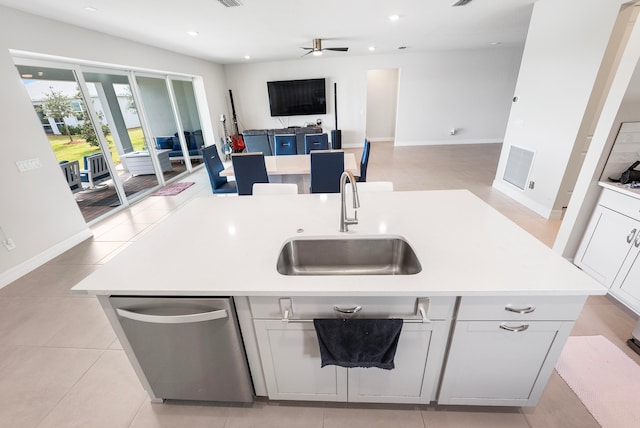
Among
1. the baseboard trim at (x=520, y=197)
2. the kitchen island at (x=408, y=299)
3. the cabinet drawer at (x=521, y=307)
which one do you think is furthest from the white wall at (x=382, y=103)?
the cabinet drawer at (x=521, y=307)

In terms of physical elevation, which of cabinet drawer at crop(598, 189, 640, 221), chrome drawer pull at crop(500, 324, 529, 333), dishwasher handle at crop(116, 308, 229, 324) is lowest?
chrome drawer pull at crop(500, 324, 529, 333)

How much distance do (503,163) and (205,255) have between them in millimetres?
4740

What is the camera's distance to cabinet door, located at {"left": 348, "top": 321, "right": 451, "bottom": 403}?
114cm

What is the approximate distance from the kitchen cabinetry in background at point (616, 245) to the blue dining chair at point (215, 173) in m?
3.76

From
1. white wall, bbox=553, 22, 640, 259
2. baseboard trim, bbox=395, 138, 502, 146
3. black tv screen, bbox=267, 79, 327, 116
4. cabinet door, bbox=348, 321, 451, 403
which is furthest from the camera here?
baseboard trim, bbox=395, 138, 502, 146

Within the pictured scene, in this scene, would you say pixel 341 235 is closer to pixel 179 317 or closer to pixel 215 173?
pixel 179 317

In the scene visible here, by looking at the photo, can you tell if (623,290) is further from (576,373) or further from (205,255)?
(205,255)

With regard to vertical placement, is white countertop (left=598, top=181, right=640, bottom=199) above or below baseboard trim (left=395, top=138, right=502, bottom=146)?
above

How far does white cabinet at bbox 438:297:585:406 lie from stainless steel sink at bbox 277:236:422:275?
0.38 meters

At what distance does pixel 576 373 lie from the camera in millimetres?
1553

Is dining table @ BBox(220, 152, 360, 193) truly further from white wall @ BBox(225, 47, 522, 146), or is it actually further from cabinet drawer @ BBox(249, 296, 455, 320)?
white wall @ BBox(225, 47, 522, 146)

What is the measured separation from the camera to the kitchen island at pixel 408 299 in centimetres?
103

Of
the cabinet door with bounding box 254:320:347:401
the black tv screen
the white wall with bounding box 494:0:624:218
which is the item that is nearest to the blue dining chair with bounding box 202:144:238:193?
the cabinet door with bounding box 254:320:347:401

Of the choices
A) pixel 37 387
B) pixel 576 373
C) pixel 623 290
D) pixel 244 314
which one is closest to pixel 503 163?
pixel 623 290
